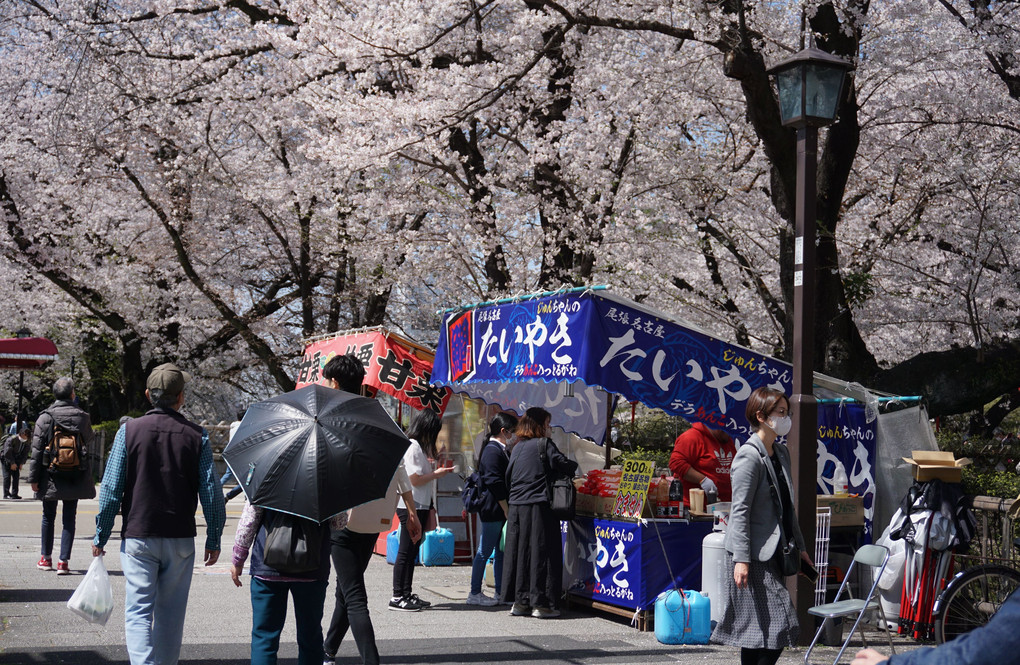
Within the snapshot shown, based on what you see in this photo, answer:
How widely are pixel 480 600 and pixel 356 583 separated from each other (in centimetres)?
362

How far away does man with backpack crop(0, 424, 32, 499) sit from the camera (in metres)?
18.2

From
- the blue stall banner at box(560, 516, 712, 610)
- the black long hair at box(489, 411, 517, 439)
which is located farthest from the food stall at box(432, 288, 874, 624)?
the black long hair at box(489, 411, 517, 439)

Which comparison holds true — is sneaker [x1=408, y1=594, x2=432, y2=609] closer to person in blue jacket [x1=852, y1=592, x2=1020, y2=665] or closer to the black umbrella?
the black umbrella

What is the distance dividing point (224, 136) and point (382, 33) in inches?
382

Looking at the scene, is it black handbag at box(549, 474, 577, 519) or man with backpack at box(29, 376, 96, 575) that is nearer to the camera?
black handbag at box(549, 474, 577, 519)

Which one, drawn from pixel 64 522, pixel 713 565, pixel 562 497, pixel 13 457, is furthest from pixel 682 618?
pixel 13 457

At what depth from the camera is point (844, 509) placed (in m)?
8.67

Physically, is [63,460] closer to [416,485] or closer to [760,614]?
[416,485]

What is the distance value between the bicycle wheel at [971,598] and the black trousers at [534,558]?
118 inches

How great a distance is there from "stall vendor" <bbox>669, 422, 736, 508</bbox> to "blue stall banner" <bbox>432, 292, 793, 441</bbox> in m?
0.15

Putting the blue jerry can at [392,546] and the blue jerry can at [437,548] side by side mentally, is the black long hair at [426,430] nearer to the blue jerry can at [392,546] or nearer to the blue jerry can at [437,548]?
the blue jerry can at [392,546]

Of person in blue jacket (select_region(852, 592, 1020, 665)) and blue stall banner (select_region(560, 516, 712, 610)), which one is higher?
person in blue jacket (select_region(852, 592, 1020, 665))

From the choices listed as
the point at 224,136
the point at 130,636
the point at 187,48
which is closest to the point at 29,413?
the point at 224,136

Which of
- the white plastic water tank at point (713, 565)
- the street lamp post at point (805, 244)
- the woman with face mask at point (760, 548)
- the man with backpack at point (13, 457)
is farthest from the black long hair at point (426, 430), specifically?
the man with backpack at point (13, 457)
